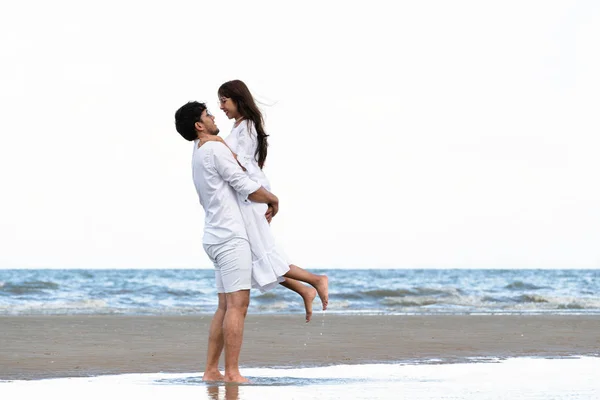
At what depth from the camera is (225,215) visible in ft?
16.1

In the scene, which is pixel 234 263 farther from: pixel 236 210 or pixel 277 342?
pixel 277 342

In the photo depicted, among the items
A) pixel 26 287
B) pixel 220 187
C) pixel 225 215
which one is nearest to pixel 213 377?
pixel 225 215

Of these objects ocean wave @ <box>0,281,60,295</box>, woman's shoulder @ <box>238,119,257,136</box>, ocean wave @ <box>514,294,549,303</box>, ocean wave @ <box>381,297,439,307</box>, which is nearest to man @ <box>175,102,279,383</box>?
woman's shoulder @ <box>238,119,257,136</box>

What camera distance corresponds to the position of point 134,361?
6.23m

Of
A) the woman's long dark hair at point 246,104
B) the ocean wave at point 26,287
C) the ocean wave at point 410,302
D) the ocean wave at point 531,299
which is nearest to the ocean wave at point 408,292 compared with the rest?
the ocean wave at point 410,302

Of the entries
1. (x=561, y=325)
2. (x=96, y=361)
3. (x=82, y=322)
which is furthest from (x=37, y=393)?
(x=561, y=325)

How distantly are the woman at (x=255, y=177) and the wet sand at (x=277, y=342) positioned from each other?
123 cm

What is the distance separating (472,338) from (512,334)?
2.36 feet

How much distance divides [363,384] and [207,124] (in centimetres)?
162

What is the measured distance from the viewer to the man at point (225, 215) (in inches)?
191

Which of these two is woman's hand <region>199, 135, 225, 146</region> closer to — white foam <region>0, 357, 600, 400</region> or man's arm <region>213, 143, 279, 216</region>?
man's arm <region>213, 143, 279, 216</region>

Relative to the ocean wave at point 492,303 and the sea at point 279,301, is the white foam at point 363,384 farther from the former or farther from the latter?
the ocean wave at point 492,303

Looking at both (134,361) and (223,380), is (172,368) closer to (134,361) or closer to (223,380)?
(134,361)

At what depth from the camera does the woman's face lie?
4.95m
